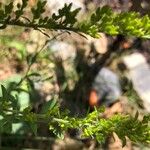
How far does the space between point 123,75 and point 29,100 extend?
1.15m

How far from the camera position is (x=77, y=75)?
3.20 metres

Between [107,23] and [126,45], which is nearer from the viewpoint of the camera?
[107,23]

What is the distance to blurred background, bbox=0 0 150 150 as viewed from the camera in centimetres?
282

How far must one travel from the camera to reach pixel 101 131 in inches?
51.5

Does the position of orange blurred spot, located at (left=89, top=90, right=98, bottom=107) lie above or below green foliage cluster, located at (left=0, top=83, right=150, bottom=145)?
below

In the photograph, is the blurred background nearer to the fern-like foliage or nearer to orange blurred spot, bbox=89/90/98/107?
orange blurred spot, bbox=89/90/98/107

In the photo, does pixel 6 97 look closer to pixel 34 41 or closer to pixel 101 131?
pixel 101 131

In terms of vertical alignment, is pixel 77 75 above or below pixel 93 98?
above

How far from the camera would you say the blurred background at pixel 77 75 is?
282 centimetres

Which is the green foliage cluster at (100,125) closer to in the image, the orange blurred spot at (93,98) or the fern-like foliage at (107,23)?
the fern-like foliage at (107,23)

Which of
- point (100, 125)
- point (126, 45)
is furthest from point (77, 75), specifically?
point (100, 125)

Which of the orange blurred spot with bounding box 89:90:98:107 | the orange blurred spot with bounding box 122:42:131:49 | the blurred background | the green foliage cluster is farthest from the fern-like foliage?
the orange blurred spot with bounding box 122:42:131:49

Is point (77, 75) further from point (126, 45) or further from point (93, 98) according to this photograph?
point (126, 45)

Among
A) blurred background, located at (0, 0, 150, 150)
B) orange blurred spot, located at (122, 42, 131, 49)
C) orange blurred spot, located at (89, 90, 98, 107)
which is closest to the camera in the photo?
blurred background, located at (0, 0, 150, 150)
